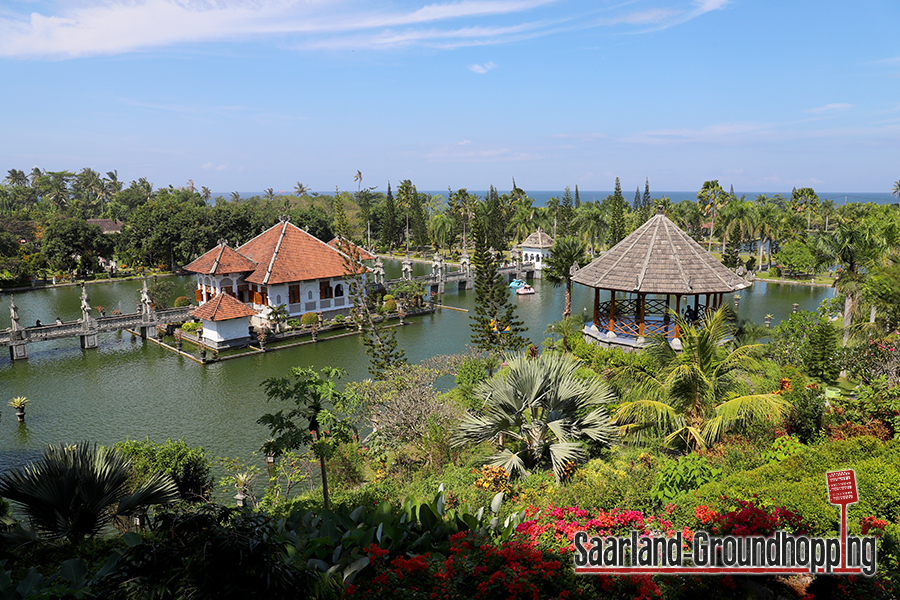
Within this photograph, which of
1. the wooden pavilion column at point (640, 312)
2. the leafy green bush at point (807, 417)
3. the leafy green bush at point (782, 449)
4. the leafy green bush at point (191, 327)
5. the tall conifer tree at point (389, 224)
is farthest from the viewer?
the tall conifer tree at point (389, 224)

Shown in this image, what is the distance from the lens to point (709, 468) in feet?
27.8

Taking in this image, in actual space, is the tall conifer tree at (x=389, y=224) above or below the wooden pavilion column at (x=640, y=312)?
above

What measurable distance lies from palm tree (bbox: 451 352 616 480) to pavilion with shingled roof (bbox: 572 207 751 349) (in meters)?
5.50

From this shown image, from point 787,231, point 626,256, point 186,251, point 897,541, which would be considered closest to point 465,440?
point 897,541

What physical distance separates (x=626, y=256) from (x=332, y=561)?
500 inches

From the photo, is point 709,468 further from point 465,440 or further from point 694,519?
point 465,440

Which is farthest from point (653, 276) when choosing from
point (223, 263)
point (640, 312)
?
point (223, 263)

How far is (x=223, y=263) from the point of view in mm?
30844

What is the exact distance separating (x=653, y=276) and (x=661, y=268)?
0.38 m

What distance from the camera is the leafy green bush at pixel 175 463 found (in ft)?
36.6

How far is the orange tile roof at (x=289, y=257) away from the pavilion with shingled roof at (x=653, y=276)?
55.0 feet

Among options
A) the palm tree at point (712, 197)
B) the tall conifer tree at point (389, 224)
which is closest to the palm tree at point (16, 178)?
the tall conifer tree at point (389, 224)

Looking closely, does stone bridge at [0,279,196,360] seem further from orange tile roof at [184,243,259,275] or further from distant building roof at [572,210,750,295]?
distant building roof at [572,210,750,295]

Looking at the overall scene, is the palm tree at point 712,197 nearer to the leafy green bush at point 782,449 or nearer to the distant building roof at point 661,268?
the distant building roof at point 661,268
